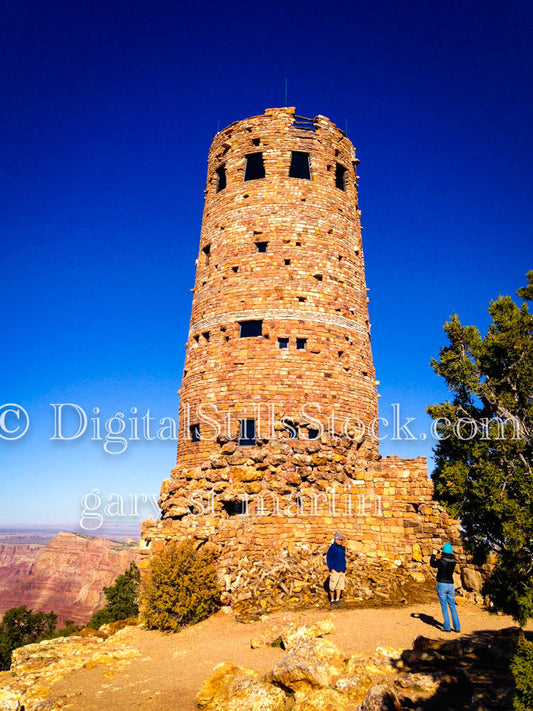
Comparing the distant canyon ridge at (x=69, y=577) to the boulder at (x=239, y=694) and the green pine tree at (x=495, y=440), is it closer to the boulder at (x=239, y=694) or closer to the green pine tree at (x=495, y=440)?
the green pine tree at (x=495, y=440)

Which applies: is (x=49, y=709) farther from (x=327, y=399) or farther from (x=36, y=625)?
(x=36, y=625)

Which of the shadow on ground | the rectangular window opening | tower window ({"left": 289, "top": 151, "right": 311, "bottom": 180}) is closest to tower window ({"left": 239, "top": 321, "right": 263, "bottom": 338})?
the rectangular window opening

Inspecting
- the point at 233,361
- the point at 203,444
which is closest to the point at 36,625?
the point at 203,444

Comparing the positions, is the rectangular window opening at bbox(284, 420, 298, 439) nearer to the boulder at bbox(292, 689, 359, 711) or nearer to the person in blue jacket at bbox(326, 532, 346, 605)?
the person in blue jacket at bbox(326, 532, 346, 605)

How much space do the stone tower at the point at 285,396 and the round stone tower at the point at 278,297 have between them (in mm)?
59

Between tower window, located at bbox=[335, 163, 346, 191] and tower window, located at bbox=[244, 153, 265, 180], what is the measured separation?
367 cm

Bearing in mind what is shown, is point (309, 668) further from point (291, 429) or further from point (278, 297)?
point (278, 297)

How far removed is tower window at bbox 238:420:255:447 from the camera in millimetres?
17109

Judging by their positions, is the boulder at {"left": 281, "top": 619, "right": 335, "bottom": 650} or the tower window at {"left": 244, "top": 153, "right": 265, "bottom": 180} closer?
the boulder at {"left": 281, "top": 619, "right": 335, "bottom": 650}

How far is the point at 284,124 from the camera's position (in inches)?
843

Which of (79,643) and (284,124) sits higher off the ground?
(284,124)

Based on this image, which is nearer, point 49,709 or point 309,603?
point 49,709

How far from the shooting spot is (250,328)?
18.8m

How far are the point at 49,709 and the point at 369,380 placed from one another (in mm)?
15439
